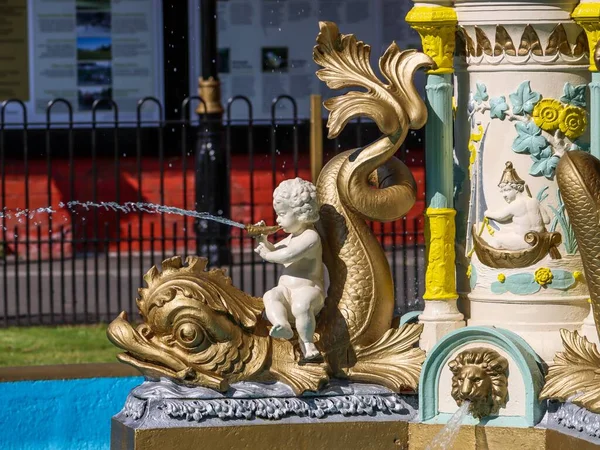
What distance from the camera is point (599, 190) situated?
621cm

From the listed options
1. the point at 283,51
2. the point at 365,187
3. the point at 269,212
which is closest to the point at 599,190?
the point at 365,187

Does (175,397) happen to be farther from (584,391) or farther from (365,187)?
(584,391)

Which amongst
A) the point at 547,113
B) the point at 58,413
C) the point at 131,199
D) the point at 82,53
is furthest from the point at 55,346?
the point at 82,53

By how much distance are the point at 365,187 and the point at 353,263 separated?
0.31m

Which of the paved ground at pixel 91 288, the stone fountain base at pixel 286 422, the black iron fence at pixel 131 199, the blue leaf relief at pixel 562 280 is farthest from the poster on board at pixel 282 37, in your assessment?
the stone fountain base at pixel 286 422

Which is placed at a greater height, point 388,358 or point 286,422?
point 388,358

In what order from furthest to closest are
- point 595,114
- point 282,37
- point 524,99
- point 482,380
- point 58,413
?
point 282,37, point 58,413, point 524,99, point 595,114, point 482,380

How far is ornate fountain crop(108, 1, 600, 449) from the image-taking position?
255 inches

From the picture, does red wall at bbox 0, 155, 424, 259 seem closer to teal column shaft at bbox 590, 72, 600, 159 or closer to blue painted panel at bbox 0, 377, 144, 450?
blue painted panel at bbox 0, 377, 144, 450

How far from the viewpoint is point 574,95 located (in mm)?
6648

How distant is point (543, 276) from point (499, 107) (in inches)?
27.2

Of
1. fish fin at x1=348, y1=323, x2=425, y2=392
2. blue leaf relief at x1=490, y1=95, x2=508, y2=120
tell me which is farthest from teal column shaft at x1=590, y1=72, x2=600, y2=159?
fish fin at x1=348, y1=323, x2=425, y2=392

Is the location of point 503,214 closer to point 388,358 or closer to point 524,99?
point 524,99

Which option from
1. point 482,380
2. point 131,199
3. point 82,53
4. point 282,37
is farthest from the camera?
point 82,53
